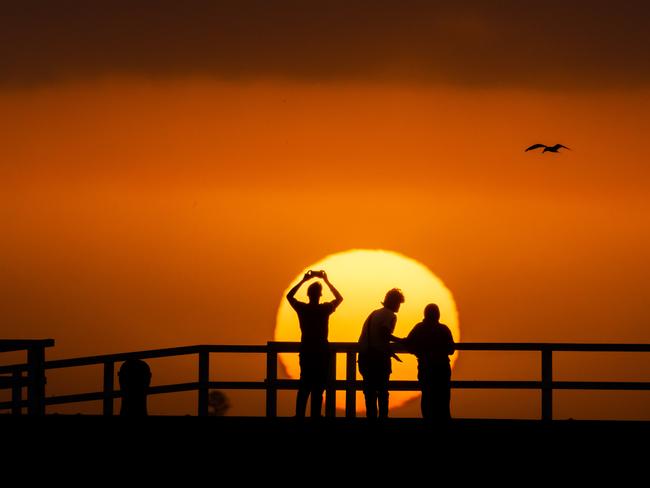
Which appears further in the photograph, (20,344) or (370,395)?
(20,344)

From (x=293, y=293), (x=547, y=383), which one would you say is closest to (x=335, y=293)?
(x=293, y=293)

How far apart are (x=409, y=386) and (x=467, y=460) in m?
4.81

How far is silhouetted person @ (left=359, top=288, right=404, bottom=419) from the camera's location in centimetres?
1684

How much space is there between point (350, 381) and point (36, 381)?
163 inches

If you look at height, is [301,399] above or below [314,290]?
below

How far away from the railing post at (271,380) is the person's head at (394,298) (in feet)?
10.0

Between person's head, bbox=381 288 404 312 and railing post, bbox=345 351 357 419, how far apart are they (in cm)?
265

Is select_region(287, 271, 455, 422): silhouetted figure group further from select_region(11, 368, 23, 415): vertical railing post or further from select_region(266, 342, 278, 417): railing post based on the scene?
select_region(11, 368, 23, 415): vertical railing post

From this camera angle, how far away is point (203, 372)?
782 inches

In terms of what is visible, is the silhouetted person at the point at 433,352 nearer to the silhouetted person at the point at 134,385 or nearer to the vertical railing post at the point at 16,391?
the silhouetted person at the point at 134,385

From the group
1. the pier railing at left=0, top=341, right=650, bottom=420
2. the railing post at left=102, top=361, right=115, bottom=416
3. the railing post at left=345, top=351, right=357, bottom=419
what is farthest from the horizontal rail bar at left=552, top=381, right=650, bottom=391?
the railing post at left=102, top=361, right=115, bottom=416

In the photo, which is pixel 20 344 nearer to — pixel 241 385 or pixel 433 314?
pixel 241 385

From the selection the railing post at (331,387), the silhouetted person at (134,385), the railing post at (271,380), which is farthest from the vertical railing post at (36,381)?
the silhouetted person at (134,385)

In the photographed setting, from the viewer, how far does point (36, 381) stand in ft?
65.1
